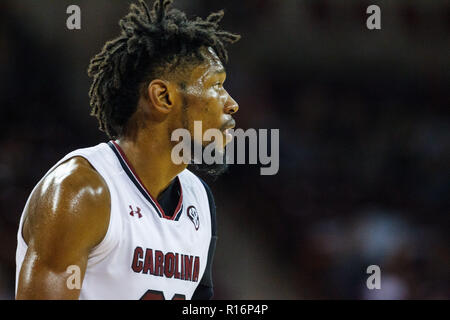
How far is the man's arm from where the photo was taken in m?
2.15

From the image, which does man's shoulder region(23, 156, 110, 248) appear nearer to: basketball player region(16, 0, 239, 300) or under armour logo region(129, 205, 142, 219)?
basketball player region(16, 0, 239, 300)

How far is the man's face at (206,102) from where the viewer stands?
2.78m

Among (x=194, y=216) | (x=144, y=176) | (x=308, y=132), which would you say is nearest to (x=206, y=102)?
(x=144, y=176)

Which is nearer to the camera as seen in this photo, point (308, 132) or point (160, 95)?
point (160, 95)

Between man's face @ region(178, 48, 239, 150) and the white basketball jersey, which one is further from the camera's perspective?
man's face @ region(178, 48, 239, 150)

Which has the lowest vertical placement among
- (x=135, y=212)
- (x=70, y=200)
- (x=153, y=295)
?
(x=153, y=295)

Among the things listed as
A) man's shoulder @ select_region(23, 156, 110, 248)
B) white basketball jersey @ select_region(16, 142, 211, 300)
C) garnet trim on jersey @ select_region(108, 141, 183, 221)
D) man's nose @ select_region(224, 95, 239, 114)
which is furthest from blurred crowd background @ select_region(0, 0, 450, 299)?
man's shoulder @ select_region(23, 156, 110, 248)

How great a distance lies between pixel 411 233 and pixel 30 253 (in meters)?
4.23

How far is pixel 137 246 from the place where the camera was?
2531 millimetres

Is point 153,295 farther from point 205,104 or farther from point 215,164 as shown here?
point 205,104

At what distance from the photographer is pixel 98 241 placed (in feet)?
7.77

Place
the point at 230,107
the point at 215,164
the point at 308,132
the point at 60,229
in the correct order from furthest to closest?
the point at 308,132 < the point at 215,164 < the point at 230,107 < the point at 60,229

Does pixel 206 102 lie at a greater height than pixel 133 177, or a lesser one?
greater

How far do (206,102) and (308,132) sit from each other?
3.24 meters
